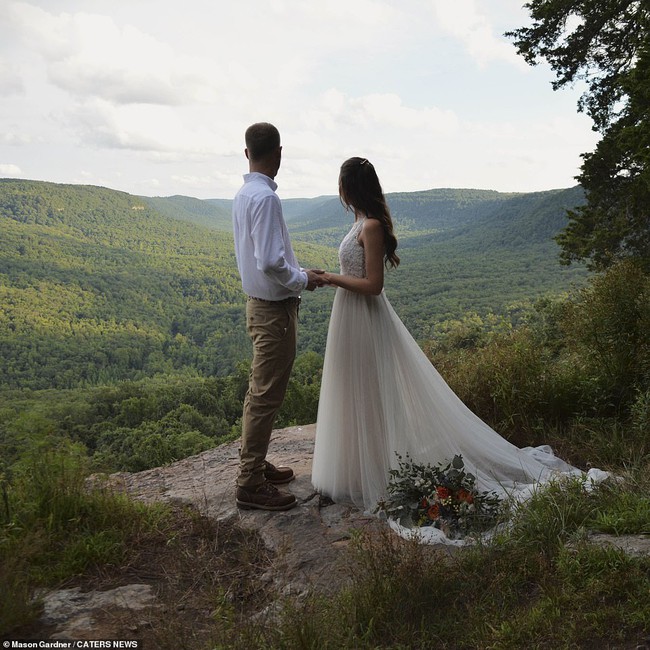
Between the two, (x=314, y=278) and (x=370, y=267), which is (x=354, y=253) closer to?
(x=370, y=267)

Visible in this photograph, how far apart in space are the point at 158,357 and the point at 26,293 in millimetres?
37140

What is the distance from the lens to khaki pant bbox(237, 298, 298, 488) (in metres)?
3.54

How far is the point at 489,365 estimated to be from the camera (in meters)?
5.15

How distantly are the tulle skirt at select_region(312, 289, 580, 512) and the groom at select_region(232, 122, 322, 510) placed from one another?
1.25 ft

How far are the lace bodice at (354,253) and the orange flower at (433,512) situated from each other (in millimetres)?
1517

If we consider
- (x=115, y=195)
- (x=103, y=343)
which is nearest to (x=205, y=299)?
(x=103, y=343)

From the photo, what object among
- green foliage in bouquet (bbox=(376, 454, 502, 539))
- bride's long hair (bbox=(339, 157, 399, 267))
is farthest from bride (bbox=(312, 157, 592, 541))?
green foliage in bouquet (bbox=(376, 454, 502, 539))

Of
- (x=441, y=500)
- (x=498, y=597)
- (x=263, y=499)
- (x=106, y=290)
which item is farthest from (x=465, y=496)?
(x=106, y=290)

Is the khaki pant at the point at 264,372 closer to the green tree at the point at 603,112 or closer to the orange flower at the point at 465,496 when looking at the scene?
the orange flower at the point at 465,496

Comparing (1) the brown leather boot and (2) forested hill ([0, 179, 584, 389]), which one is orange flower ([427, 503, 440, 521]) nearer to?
(1) the brown leather boot

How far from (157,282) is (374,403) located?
118 m

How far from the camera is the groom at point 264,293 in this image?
3.31 meters

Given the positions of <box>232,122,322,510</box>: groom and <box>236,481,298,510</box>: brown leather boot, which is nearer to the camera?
<box>232,122,322,510</box>: groom

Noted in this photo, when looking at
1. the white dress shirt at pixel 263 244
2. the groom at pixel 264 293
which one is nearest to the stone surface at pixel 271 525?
the groom at pixel 264 293
